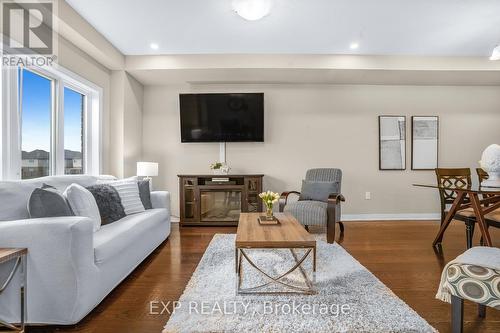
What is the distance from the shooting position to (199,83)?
4.73 meters

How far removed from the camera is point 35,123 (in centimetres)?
287

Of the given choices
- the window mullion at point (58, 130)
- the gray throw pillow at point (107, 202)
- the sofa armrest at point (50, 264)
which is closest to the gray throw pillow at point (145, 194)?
the gray throw pillow at point (107, 202)

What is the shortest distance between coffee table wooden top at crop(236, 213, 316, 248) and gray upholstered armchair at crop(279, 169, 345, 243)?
94cm

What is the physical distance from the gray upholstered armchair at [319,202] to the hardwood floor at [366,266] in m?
0.36

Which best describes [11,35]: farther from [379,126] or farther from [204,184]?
[379,126]

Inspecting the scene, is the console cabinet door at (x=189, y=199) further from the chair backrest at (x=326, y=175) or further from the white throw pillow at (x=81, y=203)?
the white throw pillow at (x=81, y=203)

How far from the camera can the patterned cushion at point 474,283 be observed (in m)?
1.32

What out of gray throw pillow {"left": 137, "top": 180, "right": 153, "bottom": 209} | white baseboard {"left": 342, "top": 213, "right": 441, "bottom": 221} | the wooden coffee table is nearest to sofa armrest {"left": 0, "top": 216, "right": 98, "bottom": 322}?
the wooden coffee table

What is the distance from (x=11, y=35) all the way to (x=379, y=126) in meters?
5.02

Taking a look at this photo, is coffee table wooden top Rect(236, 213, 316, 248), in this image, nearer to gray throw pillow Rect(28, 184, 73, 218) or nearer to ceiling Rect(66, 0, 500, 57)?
gray throw pillow Rect(28, 184, 73, 218)

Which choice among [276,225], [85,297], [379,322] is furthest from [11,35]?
[379,322]

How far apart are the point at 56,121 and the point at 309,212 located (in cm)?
322

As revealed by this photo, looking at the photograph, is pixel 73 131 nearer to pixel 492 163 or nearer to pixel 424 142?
pixel 492 163

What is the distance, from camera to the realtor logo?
240 centimetres
